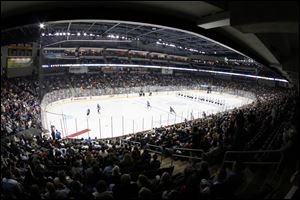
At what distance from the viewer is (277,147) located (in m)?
6.54

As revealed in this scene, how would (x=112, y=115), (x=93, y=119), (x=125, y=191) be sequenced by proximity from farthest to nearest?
(x=112, y=115)
(x=93, y=119)
(x=125, y=191)

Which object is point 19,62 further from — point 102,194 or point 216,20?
point 102,194

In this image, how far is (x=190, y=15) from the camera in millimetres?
6746

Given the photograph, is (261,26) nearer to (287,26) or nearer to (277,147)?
(287,26)

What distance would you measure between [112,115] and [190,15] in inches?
968

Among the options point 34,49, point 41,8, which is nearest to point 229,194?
point 41,8

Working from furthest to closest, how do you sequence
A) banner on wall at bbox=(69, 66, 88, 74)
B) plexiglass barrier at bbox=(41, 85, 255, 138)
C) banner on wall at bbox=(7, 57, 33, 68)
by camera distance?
banner on wall at bbox=(69, 66, 88, 74), banner on wall at bbox=(7, 57, 33, 68), plexiglass barrier at bbox=(41, 85, 255, 138)

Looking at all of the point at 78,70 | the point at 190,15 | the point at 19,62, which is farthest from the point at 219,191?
the point at 78,70

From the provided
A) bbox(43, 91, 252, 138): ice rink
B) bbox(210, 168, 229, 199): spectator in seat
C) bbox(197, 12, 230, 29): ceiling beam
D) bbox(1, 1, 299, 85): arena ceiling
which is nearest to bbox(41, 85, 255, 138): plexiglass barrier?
bbox(43, 91, 252, 138): ice rink

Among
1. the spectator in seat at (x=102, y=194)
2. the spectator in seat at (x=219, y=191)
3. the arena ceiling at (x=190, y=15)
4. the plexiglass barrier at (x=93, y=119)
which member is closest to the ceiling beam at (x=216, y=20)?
the arena ceiling at (x=190, y=15)

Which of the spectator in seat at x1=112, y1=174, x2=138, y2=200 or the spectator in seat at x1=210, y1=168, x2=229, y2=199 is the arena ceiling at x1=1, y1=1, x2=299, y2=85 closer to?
the spectator in seat at x1=210, y1=168, x2=229, y2=199

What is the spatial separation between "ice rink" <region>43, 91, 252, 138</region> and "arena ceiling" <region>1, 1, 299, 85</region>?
1650cm

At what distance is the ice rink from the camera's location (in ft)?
80.5

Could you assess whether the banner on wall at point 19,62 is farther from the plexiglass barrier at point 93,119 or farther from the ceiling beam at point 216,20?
the ceiling beam at point 216,20
